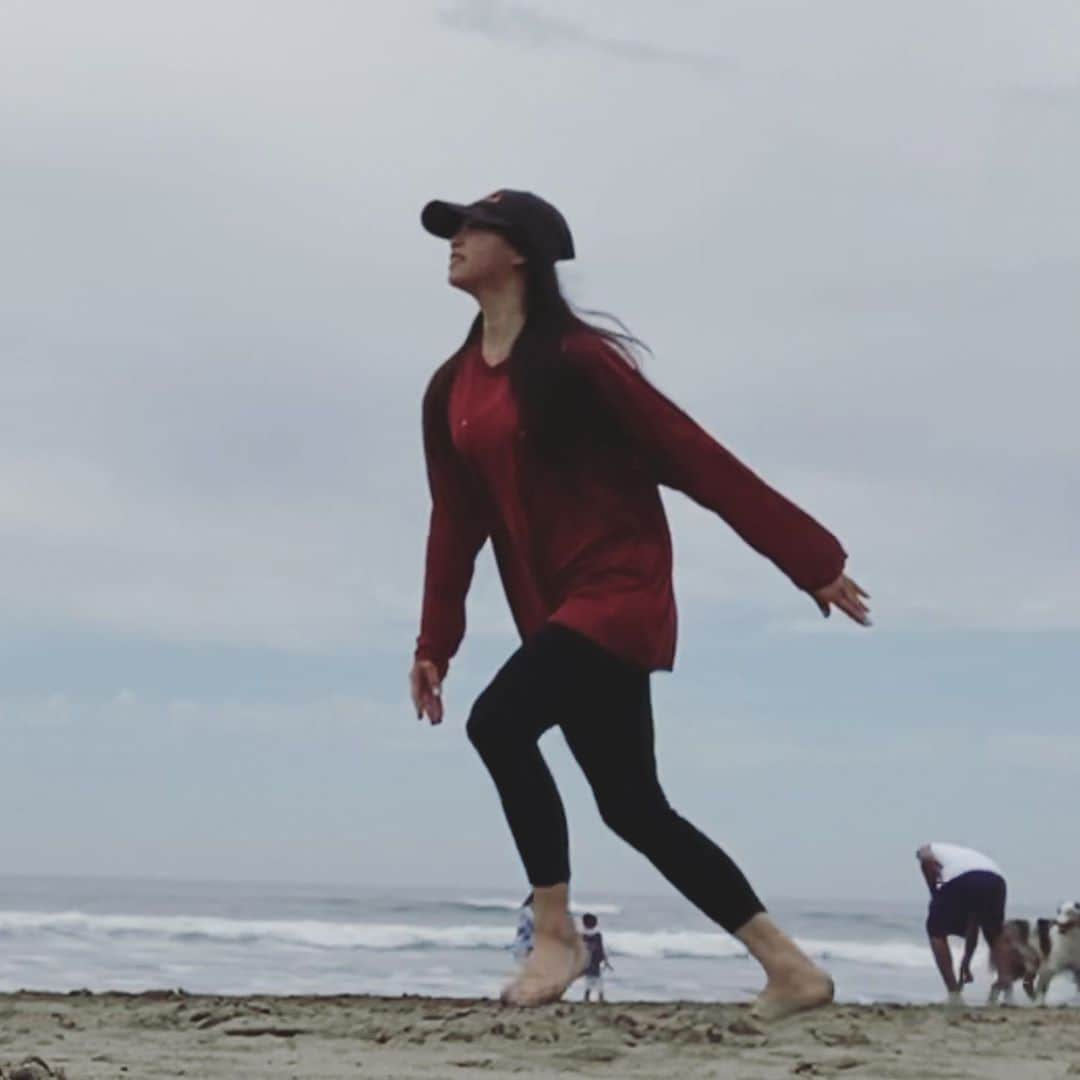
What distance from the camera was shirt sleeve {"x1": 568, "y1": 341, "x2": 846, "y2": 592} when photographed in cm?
504

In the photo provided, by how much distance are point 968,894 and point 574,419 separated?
948 centimetres

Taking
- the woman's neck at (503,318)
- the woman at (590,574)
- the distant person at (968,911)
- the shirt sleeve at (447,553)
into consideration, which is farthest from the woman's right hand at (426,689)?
the distant person at (968,911)

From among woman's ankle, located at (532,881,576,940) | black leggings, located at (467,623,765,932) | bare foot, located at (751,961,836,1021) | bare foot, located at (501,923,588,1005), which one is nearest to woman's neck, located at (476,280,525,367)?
black leggings, located at (467,623,765,932)

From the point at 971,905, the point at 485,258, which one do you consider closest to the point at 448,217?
the point at 485,258

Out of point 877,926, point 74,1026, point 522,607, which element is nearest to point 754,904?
point 522,607

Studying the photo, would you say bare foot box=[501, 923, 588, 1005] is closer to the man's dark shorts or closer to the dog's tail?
the man's dark shorts

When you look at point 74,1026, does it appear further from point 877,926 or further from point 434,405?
point 877,926

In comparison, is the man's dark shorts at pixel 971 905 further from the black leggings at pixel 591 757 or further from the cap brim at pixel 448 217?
the cap brim at pixel 448 217

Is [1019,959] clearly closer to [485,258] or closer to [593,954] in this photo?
[593,954]

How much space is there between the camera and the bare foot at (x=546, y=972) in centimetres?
517

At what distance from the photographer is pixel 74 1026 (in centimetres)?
605

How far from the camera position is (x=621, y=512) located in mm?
5094

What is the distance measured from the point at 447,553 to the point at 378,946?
88.2ft

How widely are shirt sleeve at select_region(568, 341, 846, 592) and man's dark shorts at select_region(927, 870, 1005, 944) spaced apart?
30.2 ft
